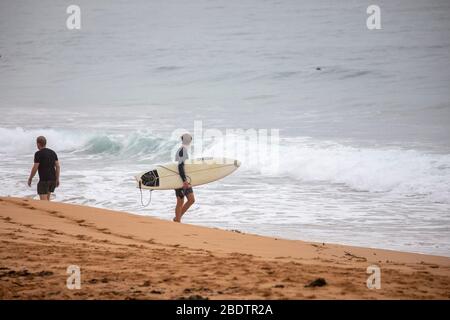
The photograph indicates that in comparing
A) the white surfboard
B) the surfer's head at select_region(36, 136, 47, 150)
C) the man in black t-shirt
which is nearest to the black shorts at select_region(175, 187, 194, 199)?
the white surfboard

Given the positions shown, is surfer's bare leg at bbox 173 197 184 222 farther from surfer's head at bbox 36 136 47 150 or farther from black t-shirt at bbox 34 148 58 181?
surfer's head at bbox 36 136 47 150

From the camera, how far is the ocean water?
12.0m

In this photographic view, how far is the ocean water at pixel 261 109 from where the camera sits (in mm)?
11992

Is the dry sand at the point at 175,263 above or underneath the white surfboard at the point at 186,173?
underneath

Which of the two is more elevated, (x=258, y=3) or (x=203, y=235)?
(x=258, y=3)

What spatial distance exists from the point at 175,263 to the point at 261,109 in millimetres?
18841

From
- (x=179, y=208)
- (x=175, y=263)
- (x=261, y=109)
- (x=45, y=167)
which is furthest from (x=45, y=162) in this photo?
(x=261, y=109)

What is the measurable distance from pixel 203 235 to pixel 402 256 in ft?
8.09

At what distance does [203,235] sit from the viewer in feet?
27.7

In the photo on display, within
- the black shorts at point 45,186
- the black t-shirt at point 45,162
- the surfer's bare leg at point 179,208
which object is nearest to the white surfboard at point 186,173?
the surfer's bare leg at point 179,208

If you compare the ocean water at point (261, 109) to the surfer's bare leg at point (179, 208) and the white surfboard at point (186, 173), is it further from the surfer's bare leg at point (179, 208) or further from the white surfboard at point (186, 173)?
the surfer's bare leg at point (179, 208)

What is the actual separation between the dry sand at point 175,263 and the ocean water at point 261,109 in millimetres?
1823
